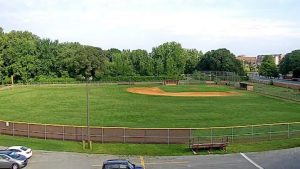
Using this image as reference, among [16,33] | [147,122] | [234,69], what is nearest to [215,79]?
[234,69]

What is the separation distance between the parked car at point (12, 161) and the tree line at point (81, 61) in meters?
84.7

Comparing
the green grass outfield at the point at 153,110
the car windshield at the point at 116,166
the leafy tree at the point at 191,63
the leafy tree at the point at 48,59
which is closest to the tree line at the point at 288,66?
the leafy tree at the point at 191,63

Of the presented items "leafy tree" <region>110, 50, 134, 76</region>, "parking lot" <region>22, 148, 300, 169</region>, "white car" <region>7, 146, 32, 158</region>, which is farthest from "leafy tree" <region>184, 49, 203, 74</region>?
"white car" <region>7, 146, 32, 158</region>

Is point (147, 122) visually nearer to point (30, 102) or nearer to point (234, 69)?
point (30, 102)

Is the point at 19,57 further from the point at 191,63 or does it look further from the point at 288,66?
the point at 288,66

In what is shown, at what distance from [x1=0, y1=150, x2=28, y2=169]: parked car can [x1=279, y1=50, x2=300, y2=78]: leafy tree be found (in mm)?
127997

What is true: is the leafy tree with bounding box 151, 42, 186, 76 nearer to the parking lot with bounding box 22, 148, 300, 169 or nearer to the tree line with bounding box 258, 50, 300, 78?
the tree line with bounding box 258, 50, 300, 78

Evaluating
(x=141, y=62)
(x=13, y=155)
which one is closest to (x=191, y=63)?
(x=141, y=62)

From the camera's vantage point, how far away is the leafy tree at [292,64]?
149250mm

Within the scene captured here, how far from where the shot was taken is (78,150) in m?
38.2

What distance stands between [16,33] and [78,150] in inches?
4134

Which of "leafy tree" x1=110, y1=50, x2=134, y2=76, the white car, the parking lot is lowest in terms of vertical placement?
the parking lot

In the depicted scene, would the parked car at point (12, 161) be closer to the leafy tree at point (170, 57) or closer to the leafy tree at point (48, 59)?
the leafy tree at point (48, 59)

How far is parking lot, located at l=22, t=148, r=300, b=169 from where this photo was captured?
3222cm
